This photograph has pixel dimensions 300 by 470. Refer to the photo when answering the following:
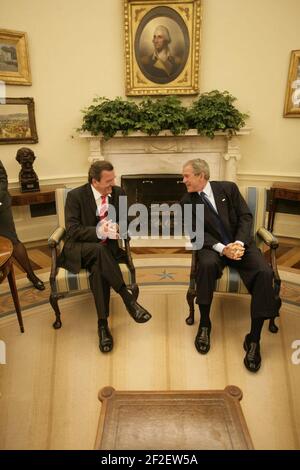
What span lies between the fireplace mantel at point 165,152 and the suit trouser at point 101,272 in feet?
7.21

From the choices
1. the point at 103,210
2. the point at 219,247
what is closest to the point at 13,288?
the point at 103,210

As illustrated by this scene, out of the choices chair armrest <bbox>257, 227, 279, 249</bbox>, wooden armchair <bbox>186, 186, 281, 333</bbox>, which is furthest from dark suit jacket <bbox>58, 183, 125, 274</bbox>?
chair armrest <bbox>257, 227, 279, 249</bbox>

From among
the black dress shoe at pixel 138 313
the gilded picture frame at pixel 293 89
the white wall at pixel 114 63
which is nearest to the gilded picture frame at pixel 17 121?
the white wall at pixel 114 63

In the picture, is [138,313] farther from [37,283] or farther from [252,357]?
[37,283]

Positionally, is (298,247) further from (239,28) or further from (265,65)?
(239,28)

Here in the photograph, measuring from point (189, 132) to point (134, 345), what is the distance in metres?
2.72

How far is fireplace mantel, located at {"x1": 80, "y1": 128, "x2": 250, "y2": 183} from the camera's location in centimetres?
416

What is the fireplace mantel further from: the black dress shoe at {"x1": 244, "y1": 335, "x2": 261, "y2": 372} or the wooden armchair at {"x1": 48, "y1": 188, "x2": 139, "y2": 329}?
the black dress shoe at {"x1": 244, "y1": 335, "x2": 261, "y2": 372}

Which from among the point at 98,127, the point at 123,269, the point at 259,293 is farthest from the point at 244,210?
the point at 98,127

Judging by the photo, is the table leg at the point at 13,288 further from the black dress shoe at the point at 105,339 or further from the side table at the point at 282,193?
the side table at the point at 282,193

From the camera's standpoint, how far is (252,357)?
2117 mm

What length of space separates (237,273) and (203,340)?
54 centimetres

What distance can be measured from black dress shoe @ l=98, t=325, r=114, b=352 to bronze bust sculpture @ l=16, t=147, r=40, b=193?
227cm

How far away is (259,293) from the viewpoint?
2.14m
